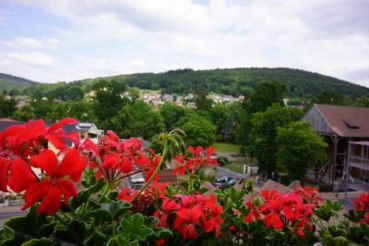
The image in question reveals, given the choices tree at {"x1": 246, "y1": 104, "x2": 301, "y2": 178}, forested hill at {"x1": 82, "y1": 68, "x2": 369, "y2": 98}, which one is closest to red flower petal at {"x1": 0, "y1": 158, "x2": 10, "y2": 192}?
tree at {"x1": 246, "y1": 104, "x2": 301, "y2": 178}

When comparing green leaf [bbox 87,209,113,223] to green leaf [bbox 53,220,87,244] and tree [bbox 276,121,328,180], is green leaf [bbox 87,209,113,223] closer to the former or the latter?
green leaf [bbox 53,220,87,244]

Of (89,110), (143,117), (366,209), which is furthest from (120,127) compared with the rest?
(366,209)

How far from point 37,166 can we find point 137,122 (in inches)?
1033

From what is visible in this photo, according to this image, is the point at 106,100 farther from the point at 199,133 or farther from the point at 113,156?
the point at 113,156

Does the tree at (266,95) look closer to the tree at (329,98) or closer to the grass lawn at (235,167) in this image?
the grass lawn at (235,167)

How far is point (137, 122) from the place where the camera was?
1046 inches

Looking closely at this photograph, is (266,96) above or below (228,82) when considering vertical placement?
below

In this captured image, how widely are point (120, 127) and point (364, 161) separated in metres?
17.5

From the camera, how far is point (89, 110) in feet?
106

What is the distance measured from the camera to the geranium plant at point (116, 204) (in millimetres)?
595

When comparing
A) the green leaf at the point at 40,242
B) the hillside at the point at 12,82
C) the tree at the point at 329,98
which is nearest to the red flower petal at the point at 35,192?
the green leaf at the point at 40,242

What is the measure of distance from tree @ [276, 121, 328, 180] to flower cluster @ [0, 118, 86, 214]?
16.6 m

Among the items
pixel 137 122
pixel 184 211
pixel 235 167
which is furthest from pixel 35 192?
pixel 137 122

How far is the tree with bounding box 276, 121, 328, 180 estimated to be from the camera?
637 inches
